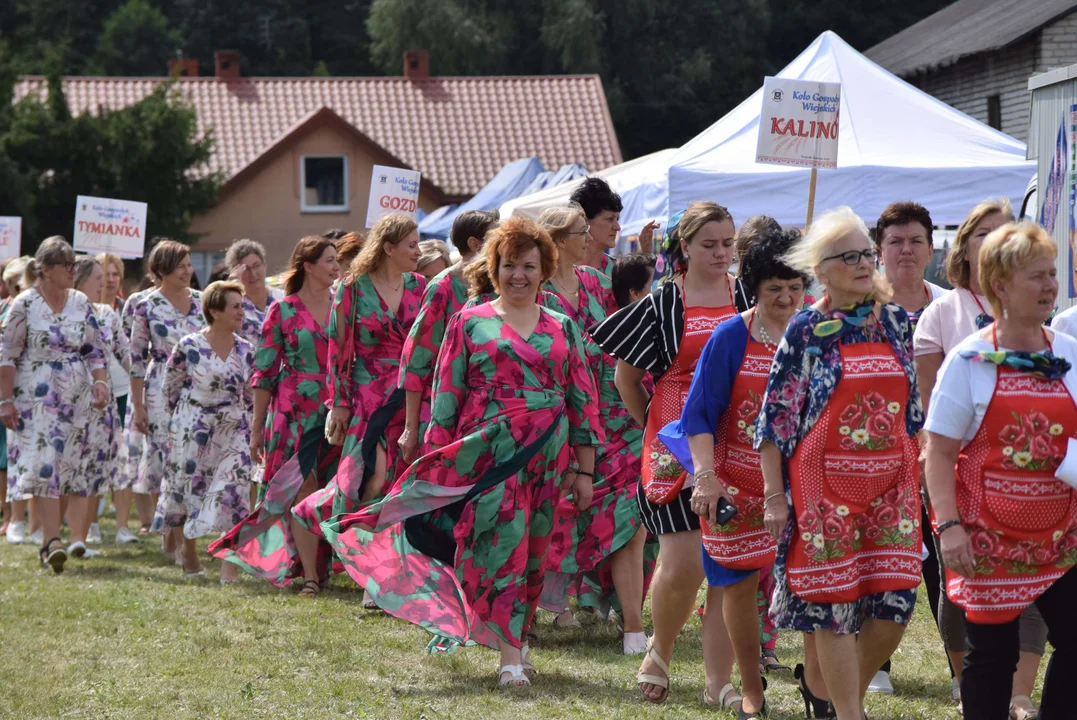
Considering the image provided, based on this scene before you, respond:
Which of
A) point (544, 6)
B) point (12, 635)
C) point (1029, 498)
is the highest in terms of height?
point (544, 6)

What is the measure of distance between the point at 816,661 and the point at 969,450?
1405 mm

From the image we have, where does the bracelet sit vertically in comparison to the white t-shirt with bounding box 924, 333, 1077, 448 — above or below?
below

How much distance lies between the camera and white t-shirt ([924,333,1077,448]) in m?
4.34

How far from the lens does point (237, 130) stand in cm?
4578

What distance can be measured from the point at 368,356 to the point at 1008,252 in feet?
15.0

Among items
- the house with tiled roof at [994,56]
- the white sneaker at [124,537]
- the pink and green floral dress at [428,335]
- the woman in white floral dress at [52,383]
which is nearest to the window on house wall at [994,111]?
the house with tiled roof at [994,56]

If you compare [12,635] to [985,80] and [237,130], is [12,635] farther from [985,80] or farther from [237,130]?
[237,130]

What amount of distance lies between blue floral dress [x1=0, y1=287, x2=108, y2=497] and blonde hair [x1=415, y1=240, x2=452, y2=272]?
2688mm

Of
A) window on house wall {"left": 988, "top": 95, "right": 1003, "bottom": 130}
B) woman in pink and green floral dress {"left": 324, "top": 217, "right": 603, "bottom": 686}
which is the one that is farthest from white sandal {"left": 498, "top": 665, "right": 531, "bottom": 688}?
window on house wall {"left": 988, "top": 95, "right": 1003, "bottom": 130}

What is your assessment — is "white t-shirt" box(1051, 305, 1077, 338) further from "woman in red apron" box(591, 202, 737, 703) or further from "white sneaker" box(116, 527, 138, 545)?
"white sneaker" box(116, 527, 138, 545)

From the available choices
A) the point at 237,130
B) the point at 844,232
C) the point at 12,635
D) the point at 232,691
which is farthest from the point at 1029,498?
the point at 237,130

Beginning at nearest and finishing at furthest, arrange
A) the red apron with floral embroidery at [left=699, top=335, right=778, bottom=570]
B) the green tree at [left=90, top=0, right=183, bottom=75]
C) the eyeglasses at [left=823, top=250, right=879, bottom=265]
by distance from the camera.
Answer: the eyeglasses at [left=823, top=250, right=879, bottom=265], the red apron with floral embroidery at [left=699, top=335, right=778, bottom=570], the green tree at [left=90, top=0, right=183, bottom=75]

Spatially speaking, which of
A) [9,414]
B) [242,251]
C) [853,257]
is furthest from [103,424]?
[853,257]

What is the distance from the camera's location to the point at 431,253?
355 inches
